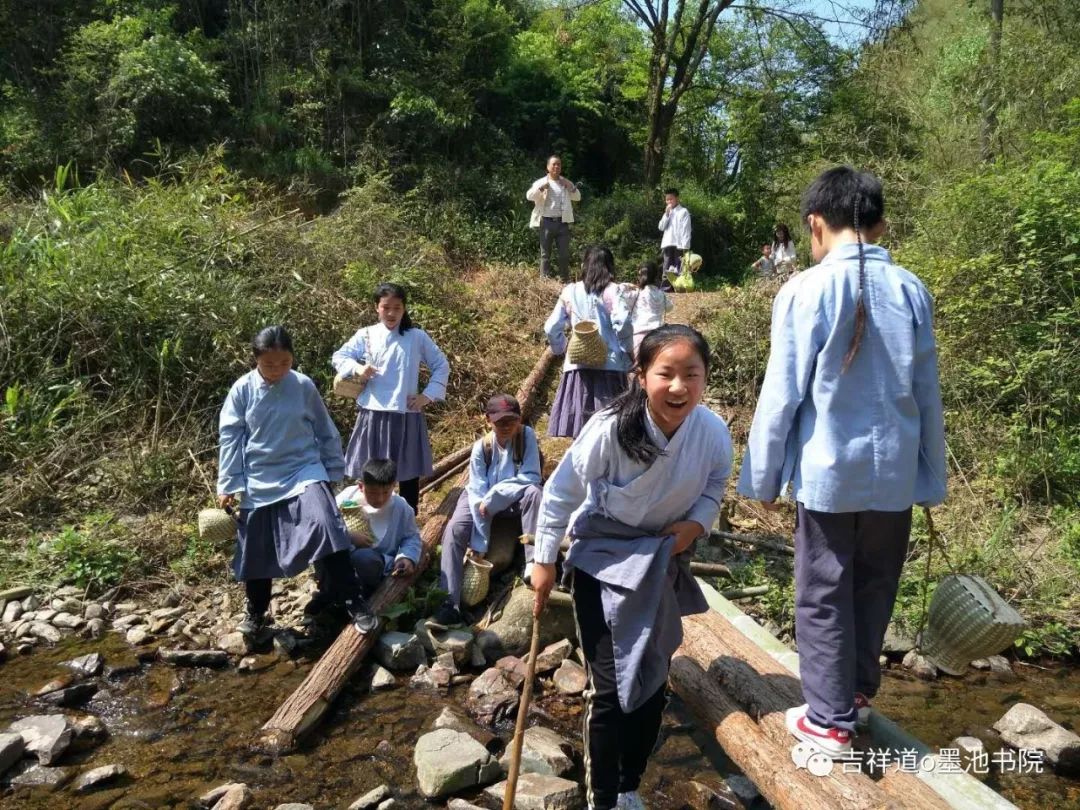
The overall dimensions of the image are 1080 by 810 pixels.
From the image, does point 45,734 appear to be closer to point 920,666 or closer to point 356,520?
point 356,520

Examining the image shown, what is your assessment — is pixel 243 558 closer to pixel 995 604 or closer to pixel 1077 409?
pixel 995 604

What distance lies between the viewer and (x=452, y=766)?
11.5ft

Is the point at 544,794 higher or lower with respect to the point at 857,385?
lower

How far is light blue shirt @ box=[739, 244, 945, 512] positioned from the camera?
2643 millimetres

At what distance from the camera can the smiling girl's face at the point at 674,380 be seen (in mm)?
2682

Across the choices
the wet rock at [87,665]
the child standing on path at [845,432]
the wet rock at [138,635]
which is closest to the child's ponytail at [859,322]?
the child standing on path at [845,432]

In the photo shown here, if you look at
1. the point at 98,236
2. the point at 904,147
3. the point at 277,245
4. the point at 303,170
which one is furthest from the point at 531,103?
the point at 98,236

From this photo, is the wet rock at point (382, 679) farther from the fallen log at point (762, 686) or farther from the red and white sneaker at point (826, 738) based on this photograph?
the red and white sneaker at point (826, 738)

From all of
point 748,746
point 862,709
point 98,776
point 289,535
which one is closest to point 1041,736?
point 862,709

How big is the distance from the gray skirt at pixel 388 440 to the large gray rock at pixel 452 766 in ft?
7.95

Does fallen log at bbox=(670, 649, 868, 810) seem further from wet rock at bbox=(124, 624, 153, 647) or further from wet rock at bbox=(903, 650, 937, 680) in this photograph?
wet rock at bbox=(124, 624, 153, 647)

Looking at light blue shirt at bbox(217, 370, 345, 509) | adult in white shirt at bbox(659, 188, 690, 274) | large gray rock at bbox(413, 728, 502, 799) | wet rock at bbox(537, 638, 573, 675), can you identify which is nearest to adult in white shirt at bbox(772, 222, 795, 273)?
adult in white shirt at bbox(659, 188, 690, 274)

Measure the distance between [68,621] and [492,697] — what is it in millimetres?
3024

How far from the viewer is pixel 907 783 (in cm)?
266
